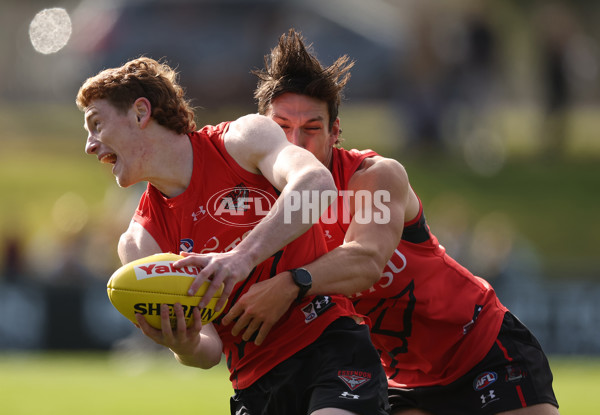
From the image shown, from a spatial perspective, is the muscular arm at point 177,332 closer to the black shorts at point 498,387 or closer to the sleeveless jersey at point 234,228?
the sleeveless jersey at point 234,228

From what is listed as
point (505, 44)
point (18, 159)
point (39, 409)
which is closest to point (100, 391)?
point (39, 409)

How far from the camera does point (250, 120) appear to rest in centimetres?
448

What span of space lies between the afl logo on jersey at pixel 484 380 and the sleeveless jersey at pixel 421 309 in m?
0.09

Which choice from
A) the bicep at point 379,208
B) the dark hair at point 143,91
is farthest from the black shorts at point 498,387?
the dark hair at point 143,91

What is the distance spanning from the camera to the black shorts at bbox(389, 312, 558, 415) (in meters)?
→ 5.11

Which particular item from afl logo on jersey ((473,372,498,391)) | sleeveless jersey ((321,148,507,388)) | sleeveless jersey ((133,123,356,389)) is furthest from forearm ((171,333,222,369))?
afl logo on jersey ((473,372,498,391))

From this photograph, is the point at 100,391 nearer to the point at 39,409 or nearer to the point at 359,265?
the point at 39,409

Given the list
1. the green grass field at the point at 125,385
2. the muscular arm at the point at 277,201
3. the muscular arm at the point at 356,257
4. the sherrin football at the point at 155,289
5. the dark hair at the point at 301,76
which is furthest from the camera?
the green grass field at the point at 125,385

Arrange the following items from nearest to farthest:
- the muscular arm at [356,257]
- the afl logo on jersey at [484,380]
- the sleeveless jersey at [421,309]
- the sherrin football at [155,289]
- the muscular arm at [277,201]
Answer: the muscular arm at [277,201], the sherrin football at [155,289], the muscular arm at [356,257], the sleeveless jersey at [421,309], the afl logo on jersey at [484,380]

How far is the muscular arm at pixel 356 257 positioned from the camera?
4.34 meters

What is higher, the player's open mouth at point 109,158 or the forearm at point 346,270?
the player's open mouth at point 109,158

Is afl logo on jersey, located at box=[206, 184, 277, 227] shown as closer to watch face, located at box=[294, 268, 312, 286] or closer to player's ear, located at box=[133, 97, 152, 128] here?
watch face, located at box=[294, 268, 312, 286]

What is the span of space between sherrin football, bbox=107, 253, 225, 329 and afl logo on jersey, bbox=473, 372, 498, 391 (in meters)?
1.67

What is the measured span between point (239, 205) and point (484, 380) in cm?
169
